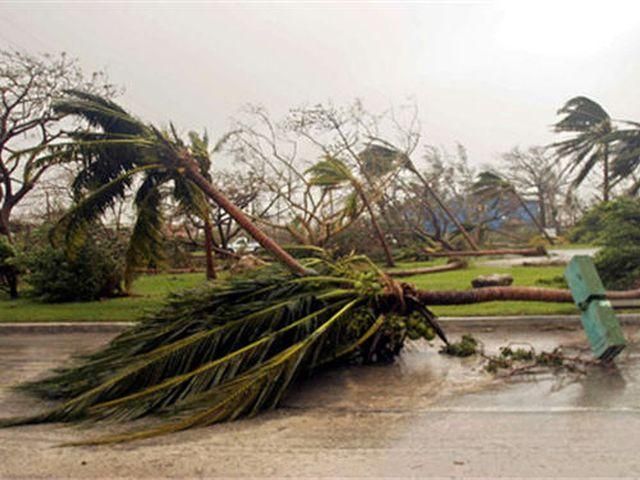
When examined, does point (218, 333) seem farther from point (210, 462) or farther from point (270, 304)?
point (210, 462)

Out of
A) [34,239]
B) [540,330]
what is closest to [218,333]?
[540,330]

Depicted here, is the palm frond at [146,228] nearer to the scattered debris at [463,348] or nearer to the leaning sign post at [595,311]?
the scattered debris at [463,348]

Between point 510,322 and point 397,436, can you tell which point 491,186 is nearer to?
point 510,322

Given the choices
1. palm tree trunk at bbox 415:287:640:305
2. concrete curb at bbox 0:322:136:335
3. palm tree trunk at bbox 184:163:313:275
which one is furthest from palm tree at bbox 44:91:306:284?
palm tree trunk at bbox 415:287:640:305

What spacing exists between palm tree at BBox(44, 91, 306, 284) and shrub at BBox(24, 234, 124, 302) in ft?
12.6

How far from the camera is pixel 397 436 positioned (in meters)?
4.26

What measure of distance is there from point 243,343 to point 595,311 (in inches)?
149

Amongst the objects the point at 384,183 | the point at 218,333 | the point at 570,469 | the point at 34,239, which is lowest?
the point at 570,469

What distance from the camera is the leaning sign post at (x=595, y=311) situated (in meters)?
5.82

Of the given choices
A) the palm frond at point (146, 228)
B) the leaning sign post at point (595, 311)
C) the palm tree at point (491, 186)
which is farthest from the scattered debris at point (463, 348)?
the palm tree at point (491, 186)

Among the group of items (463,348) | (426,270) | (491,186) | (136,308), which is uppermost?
(491,186)

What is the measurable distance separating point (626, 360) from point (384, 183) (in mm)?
17054

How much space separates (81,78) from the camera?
22.3 m

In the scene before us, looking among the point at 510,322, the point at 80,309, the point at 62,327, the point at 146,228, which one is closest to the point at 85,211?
the point at 146,228
